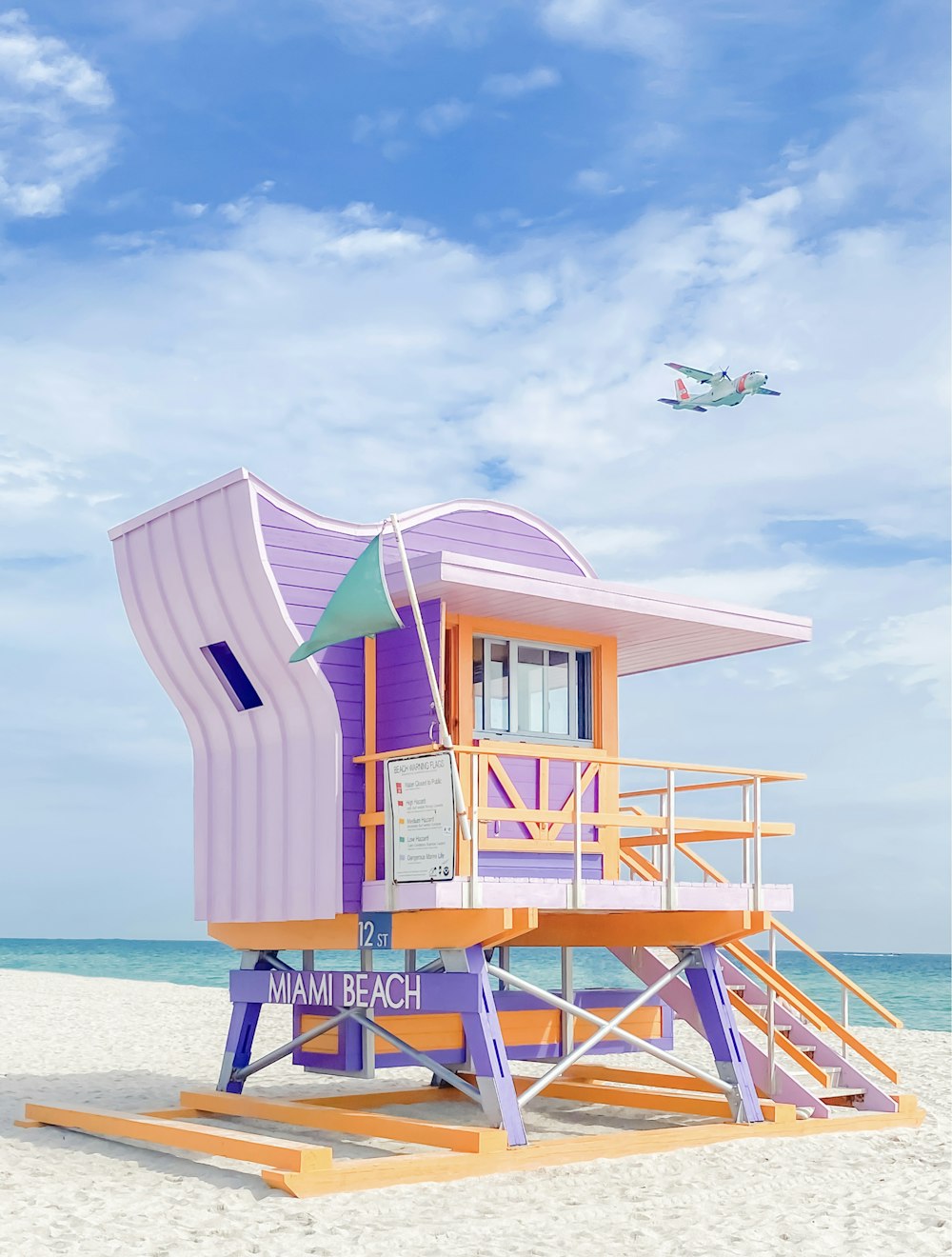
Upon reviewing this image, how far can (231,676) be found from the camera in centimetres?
1458

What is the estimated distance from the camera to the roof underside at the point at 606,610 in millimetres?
13031

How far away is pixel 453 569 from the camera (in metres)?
12.8

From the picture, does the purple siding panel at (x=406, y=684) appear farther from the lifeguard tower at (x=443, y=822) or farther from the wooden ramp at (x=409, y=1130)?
the wooden ramp at (x=409, y=1130)

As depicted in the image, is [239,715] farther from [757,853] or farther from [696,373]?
[696,373]

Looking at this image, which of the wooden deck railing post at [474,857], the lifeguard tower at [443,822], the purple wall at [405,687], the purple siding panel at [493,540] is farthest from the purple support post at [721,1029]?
the purple siding panel at [493,540]

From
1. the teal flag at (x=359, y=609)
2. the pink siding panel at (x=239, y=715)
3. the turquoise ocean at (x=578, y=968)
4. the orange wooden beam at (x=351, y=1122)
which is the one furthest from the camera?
the turquoise ocean at (x=578, y=968)

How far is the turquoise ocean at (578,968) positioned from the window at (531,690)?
1416 inches

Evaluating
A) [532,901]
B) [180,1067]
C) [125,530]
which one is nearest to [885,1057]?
[180,1067]

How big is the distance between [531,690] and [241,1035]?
4715 millimetres

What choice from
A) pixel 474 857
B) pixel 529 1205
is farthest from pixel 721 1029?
pixel 529 1205

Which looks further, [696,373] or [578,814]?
[696,373]

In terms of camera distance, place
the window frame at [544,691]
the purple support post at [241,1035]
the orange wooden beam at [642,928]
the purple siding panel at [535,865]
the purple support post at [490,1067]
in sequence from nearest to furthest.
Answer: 1. the purple support post at [490,1067]
2. the purple siding panel at [535,865]
3. the window frame at [544,691]
4. the orange wooden beam at [642,928]
5. the purple support post at [241,1035]

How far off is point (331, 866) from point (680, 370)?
22.3 m

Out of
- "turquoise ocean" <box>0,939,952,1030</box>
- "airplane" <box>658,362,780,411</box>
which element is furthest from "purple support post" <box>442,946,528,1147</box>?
"turquoise ocean" <box>0,939,952,1030</box>
